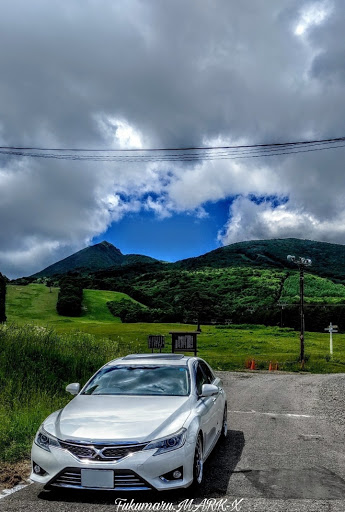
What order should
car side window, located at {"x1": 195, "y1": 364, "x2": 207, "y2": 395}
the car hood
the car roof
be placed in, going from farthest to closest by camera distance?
1. the car roof
2. car side window, located at {"x1": 195, "y1": 364, "x2": 207, "y2": 395}
3. the car hood

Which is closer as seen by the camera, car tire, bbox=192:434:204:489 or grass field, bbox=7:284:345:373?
car tire, bbox=192:434:204:489

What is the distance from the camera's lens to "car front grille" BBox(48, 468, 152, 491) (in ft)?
16.4

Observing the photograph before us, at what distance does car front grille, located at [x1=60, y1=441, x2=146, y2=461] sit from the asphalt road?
501 mm

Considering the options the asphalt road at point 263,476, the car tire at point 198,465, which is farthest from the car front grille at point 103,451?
the car tire at point 198,465

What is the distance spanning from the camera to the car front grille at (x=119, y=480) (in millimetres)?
5000

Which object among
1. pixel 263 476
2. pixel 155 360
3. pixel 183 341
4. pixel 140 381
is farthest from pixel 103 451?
pixel 183 341

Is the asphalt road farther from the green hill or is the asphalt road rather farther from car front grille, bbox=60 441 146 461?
the green hill

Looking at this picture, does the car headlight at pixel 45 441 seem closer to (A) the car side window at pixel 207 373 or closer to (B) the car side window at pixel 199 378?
(B) the car side window at pixel 199 378

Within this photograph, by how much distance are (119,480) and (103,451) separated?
1.08 feet

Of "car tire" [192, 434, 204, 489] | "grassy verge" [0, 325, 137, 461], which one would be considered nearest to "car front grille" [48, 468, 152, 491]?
"car tire" [192, 434, 204, 489]

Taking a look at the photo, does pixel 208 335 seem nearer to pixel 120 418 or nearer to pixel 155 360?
pixel 155 360

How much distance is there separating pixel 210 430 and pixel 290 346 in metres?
51.1

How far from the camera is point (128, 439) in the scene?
5.19 m

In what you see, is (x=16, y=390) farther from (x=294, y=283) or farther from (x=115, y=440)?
(x=294, y=283)
